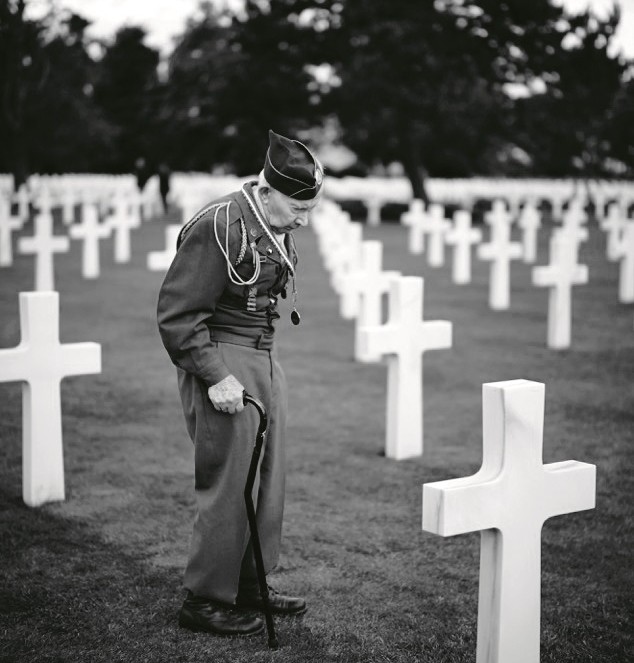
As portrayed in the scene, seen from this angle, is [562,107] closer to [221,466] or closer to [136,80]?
[221,466]

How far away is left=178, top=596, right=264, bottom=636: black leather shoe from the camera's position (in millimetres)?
3582

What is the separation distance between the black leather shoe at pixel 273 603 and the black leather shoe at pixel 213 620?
5.0 inches

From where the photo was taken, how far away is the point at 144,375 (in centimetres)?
823

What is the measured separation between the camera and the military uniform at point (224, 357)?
134 inches

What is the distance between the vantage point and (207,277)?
3402mm

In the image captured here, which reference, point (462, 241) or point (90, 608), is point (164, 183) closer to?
point (462, 241)

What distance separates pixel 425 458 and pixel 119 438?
6.19 ft

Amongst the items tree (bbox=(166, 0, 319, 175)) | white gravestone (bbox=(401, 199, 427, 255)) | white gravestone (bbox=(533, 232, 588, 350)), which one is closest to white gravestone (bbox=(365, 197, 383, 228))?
tree (bbox=(166, 0, 319, 175))

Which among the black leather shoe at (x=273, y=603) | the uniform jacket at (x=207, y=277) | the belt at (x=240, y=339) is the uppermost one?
the uniform jacket at (x=207, y=277)

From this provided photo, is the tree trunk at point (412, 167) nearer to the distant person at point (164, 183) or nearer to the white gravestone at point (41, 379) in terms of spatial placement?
the distant person at point (164, 183)

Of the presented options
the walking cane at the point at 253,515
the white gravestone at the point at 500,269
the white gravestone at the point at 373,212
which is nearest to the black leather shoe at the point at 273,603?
the walking cane at the point at 253,515

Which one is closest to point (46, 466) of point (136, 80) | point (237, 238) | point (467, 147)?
point (237, 238)

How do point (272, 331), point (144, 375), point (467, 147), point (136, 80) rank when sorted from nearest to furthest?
point (272, 331), point (144, 375), point (467, 147), point (136, 80)

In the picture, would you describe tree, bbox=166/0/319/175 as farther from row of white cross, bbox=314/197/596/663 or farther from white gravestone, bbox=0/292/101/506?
row of white cross, bbox=314/197/596/663
